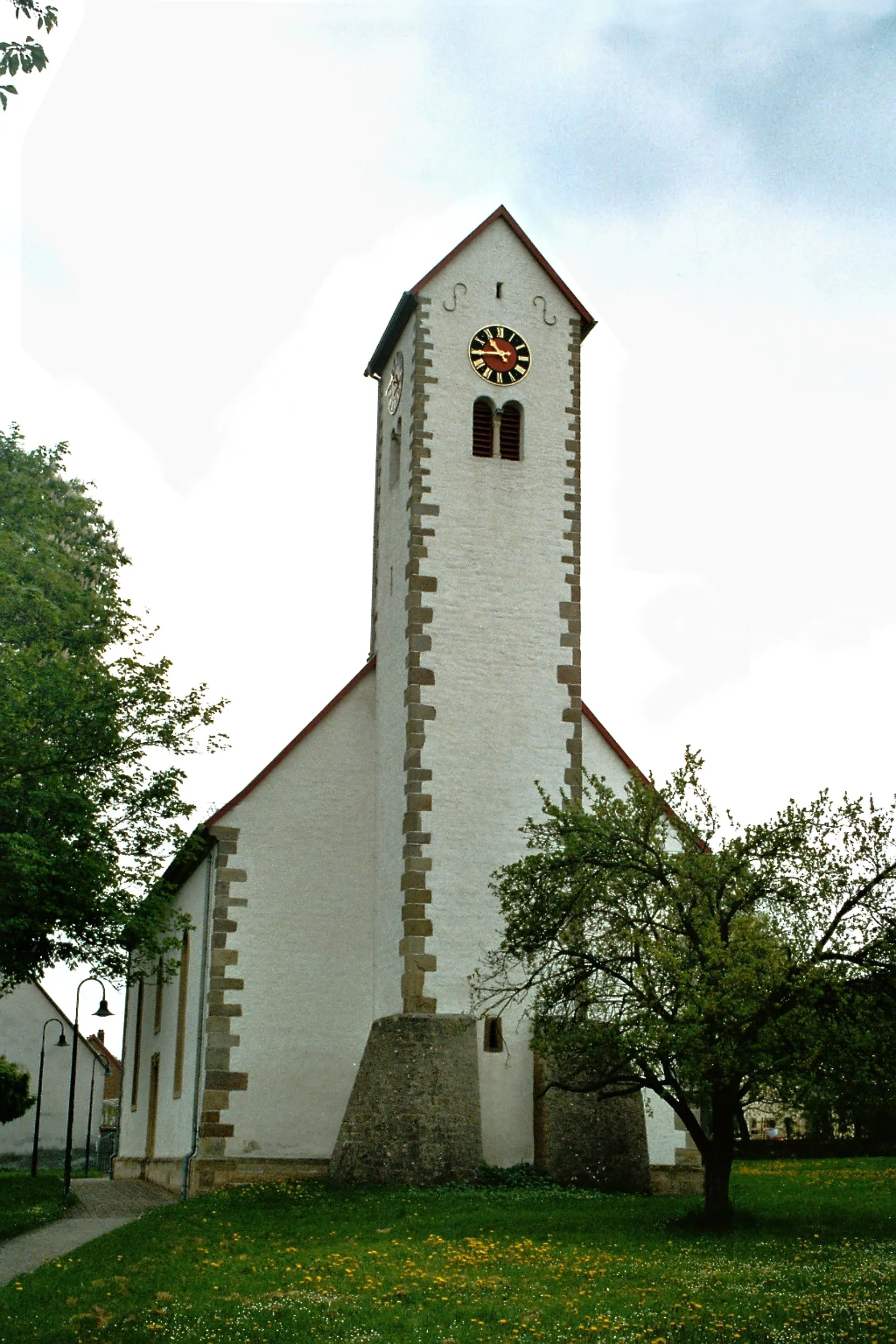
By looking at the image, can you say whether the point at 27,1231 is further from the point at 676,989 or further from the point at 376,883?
the point at 676,989

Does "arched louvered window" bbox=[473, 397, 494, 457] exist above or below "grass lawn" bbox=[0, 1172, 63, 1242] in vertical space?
above

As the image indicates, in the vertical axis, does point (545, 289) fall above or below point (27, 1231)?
above

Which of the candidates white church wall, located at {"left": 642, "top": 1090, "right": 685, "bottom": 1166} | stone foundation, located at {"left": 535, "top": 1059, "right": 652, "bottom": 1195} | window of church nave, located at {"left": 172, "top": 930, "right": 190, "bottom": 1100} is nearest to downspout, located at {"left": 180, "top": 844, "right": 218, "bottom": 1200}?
window of church nave, located at {"left": 172, "top": 930, "right": 190, "bottom": 1100}

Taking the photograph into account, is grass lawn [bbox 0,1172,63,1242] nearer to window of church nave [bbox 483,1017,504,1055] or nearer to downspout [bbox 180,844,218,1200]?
downspout [bbox 180,844,218,1200]

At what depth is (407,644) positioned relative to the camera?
26.5 metres

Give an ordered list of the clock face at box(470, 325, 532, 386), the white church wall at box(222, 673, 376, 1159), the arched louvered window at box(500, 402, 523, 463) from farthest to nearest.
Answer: the clock face at box(470, 325, 532, 386) → the arched louvered window at box(500, 402, 523, 463) → the white church wall at box(222, 673, 376, 1159)

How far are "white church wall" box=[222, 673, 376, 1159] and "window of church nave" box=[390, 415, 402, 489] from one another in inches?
187

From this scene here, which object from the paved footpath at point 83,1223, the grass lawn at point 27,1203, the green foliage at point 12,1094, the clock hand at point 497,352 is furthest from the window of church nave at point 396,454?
the green foliage at point 12,1094

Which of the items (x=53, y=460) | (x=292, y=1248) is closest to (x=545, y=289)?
(x=53, y=460)

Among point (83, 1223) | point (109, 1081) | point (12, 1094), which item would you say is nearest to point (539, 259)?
point (83, 1223)

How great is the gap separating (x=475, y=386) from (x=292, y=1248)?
16.4 m

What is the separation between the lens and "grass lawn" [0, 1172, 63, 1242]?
22.3 m

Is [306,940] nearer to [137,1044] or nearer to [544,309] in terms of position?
[137,1044]

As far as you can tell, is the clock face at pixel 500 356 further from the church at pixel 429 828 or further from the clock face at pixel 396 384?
the clock face at pixel 396 384
